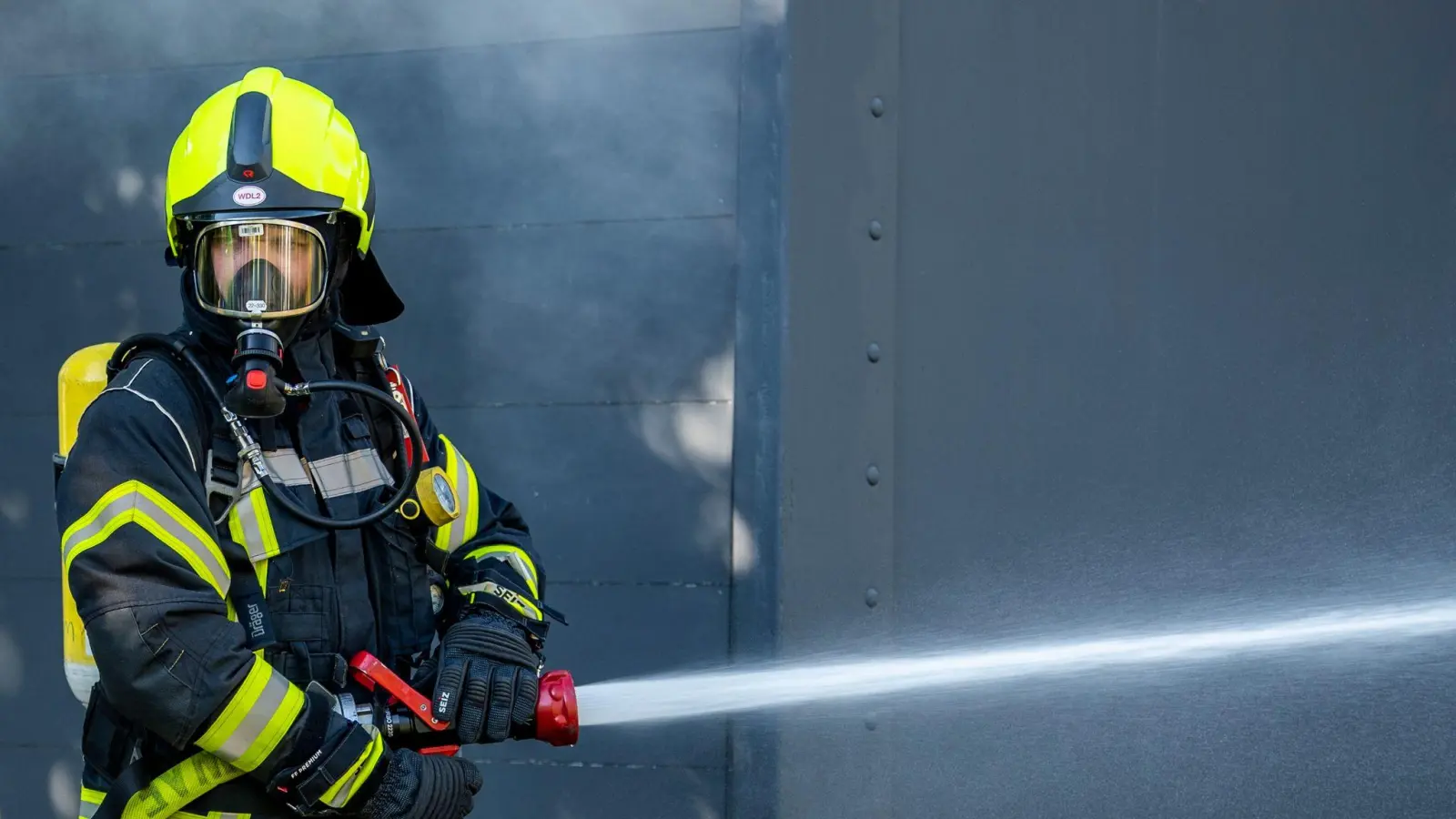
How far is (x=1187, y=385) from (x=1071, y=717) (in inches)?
34.2

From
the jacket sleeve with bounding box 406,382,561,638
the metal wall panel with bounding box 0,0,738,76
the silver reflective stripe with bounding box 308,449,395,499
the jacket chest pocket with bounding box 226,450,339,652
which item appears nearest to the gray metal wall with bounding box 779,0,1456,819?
the metal wall panel with bounding box 0,0,738,76

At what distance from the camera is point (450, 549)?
290cm

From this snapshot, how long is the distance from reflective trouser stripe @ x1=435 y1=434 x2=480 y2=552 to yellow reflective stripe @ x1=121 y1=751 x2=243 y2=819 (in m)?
0.63

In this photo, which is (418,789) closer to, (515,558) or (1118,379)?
(515,558)

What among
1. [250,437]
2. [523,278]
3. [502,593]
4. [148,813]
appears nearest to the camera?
[148,813]

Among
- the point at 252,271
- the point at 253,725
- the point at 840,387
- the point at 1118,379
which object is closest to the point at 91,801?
the point at 253,725

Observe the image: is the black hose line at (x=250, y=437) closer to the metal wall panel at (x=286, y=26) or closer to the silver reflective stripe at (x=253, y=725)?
the silver reflective stripe at (x=253, y=725)

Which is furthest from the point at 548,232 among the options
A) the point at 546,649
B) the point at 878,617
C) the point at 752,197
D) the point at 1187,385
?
the point at 1187,385

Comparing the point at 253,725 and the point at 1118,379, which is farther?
the point at 1118,379

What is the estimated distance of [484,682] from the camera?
2543mm

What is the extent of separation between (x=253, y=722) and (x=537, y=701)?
506mm

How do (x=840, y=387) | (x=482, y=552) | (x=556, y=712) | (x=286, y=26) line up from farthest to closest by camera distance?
(x=286, y=26)
(x=840, y=387)
(x=482, y=552)
(x=556, y=712)

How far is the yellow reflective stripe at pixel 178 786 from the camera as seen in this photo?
92.7 inches

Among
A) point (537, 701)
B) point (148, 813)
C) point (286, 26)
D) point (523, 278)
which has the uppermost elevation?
point (286, 26)
